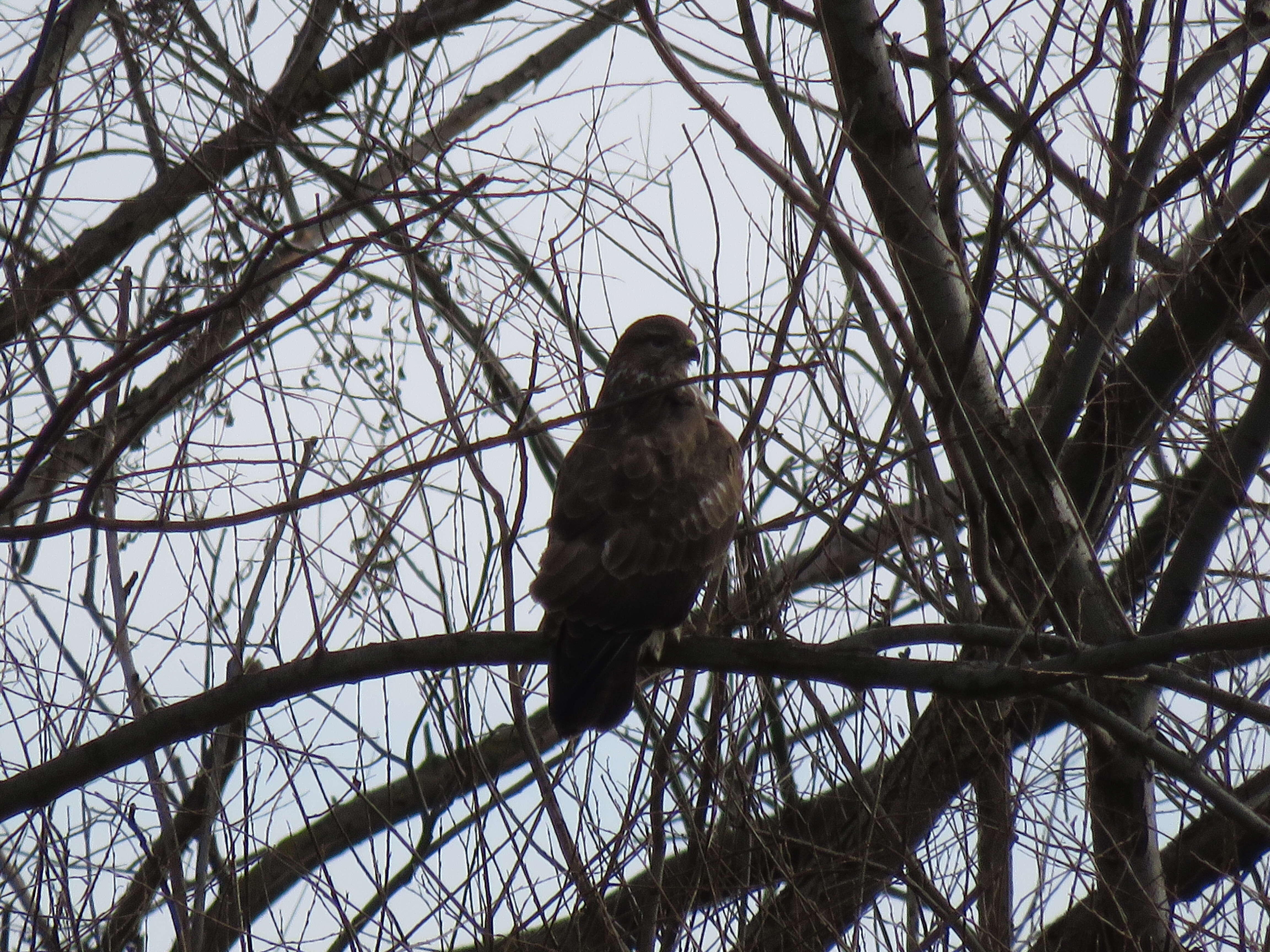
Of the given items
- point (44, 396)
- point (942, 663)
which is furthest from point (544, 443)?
point (942, 663)

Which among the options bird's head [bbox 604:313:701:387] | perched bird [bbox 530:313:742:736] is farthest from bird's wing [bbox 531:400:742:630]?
bird's head [bbox 604:313:701:387]

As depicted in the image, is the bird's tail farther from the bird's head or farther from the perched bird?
the bird's head

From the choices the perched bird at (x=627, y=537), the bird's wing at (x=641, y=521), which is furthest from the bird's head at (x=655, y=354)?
the bird's wing at (x=641, y=521)

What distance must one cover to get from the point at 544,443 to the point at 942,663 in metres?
3.59

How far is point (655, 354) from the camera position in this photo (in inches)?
219

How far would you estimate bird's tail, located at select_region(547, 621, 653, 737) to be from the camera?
4090 millimetres

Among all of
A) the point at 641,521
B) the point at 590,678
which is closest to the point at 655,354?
the point at 641,521

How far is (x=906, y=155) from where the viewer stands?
200 inches

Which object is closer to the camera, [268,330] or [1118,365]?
[268,330]

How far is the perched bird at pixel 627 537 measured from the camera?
13.6ft

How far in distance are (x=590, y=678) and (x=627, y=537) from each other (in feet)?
1.92

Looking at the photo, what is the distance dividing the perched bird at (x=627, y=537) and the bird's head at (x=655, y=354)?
2 cm

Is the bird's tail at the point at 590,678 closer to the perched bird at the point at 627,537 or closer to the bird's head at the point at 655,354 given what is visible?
the perched bird at the point at 627,537

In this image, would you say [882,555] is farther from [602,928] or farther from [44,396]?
[44,396]
